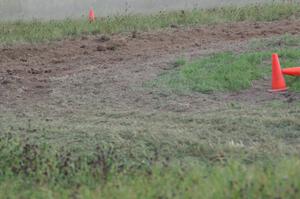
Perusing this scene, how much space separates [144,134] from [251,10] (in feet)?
29.8

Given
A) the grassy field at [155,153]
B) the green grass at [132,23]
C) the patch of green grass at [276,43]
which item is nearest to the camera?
the grassy field at [155,153]

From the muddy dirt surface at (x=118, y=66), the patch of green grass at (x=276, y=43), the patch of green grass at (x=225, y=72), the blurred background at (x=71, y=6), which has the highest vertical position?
the patch of green grass at (x=276, y=43)

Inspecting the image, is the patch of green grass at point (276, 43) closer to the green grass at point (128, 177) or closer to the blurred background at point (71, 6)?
the green grass at point (128, 177)

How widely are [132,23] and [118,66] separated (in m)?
4.36

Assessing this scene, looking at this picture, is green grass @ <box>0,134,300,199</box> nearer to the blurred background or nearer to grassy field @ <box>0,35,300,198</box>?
grassy field @ <box>0,35,300,198</box>

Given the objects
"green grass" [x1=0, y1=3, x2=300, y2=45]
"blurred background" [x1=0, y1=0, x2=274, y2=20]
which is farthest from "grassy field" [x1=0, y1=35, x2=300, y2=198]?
"blurred background" [x1=0, y1=0, x2=274, y2=20]

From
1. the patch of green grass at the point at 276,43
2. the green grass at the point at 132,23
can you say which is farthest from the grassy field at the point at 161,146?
the green grass at the point at 132,23

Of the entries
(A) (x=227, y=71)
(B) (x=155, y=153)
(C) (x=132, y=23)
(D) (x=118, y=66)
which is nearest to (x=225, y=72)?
(A) (x=227, y=71)

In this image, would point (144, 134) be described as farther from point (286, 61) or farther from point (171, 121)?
point (286, 61)

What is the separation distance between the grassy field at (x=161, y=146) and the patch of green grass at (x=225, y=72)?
0.02 m

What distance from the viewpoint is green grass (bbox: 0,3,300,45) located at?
12.9m

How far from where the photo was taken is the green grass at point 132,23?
12906 millimetres

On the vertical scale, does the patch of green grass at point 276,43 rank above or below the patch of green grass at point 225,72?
above

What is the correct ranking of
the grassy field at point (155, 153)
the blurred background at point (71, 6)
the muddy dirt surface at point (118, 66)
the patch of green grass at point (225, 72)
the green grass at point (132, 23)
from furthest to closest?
1. the blurred background at point (71, 6)
2. the green grass at point (132, 23)
3. the patch of green grass at point (225, 72)
4. the muddy dirt surface at point (118, 66)
5. the grassy field at point (155, 153)
